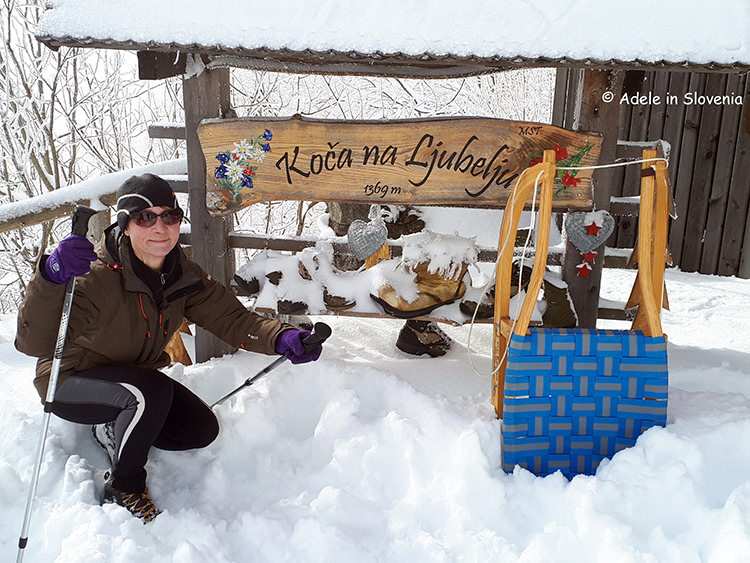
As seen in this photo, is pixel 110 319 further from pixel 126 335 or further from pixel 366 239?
pixel 366 239

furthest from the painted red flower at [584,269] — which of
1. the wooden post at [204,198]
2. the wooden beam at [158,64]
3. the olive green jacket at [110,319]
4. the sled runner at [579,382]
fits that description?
the wooden beam at [158,64]

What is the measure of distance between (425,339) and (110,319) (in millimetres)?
2166

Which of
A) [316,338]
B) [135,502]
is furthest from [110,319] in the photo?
[316,338]

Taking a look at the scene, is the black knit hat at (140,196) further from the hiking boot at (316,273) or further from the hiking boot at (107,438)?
the hiking boot at (316,273)

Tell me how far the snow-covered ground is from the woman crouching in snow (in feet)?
0.57

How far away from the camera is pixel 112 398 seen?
246 cm

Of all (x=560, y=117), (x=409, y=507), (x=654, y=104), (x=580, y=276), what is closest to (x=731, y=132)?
(x=654, y=104)

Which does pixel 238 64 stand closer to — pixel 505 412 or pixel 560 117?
pixel 505 412

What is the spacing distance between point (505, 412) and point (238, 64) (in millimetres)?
2301

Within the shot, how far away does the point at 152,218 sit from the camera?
8.32 ft

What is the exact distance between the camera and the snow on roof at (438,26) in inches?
110

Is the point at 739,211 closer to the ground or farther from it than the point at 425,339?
farther from it

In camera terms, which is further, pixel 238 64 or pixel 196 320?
pixel 238 64

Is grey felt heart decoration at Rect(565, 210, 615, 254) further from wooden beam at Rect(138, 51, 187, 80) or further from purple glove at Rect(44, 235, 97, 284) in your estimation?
purple glove at Rect(44, 235, 97, 284)
